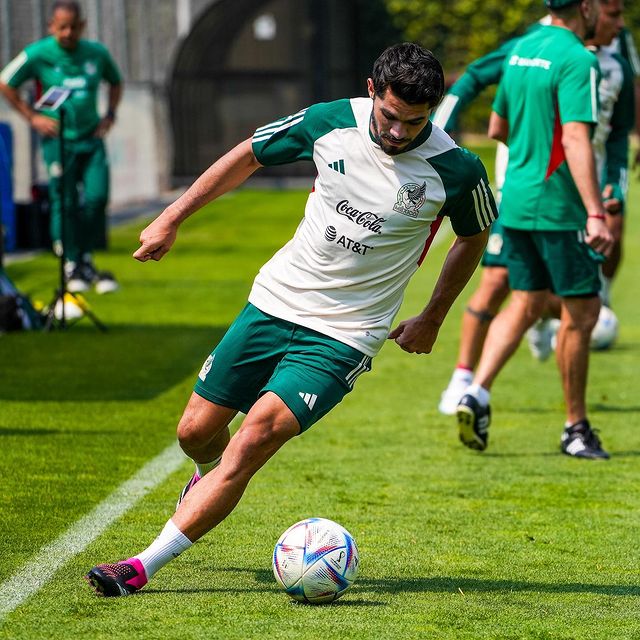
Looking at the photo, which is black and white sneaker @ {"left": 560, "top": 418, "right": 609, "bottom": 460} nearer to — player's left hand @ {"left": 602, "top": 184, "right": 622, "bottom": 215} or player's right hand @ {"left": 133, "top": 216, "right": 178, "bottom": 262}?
player's left hand @ {"left": 602, "top": 184, "right": 622, "bottom": 215}

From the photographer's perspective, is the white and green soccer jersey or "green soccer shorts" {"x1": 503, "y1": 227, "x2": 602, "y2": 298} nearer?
the white and green soccer jersey

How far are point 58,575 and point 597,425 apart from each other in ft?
14.1

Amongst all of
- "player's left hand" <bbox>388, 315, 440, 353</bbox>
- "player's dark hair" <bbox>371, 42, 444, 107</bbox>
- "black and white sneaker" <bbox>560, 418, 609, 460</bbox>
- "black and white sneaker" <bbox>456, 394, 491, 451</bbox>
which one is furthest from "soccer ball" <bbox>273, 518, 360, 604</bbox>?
"black and white sneaker" <bbox>560, 418, 609, 460</bbox>

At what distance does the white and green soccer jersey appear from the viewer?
5223mm

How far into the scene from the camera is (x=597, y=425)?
29.0 feet

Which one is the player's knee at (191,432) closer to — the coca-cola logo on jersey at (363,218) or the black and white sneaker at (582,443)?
the coca-cola logo on jersey at (363,218)

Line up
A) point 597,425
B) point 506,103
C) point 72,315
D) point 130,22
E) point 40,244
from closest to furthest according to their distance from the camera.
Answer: point 506,103 < point 597,425 < point 72,315 < point 40,244 < point 130,22

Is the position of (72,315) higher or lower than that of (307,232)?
lower

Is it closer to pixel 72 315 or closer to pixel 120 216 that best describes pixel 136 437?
pixel 72 315

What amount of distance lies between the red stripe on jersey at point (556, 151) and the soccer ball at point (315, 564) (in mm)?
3114

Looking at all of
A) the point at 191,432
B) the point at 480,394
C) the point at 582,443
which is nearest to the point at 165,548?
the point at 191,432

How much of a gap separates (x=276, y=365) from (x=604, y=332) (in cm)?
674

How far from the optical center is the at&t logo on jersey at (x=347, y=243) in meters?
5.24

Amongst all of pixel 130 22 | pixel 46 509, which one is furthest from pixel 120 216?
pixel 46 509
